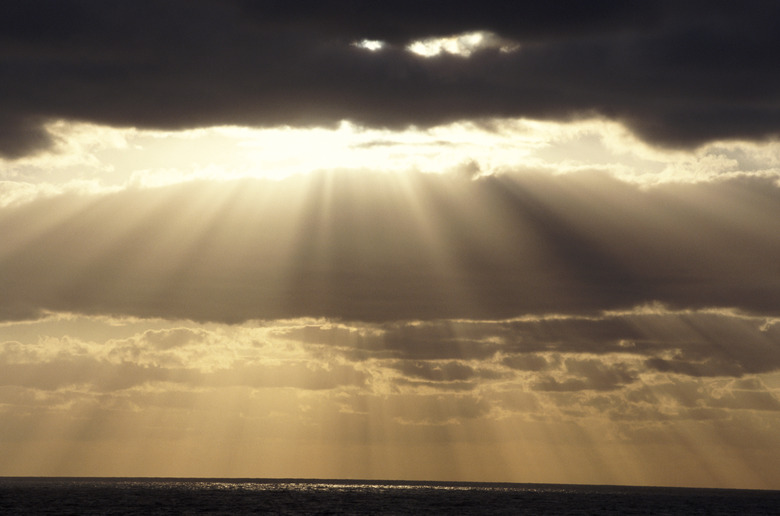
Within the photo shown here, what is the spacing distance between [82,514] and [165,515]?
15.3m

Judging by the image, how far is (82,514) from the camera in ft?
625

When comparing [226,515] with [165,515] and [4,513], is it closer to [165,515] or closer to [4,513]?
[165,515]

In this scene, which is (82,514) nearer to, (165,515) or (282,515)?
(165,515)

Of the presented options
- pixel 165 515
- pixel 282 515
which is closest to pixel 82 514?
pixel 165 515

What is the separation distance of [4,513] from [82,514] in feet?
53.3

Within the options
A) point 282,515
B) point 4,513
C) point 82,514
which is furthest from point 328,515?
point 4,513

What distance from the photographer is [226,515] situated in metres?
198

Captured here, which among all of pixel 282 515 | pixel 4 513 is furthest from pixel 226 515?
pixel 4 513

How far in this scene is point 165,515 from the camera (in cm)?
19312

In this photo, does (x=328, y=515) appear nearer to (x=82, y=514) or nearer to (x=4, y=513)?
(x=82, y=514)

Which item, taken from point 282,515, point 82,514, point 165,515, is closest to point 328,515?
point 282,515

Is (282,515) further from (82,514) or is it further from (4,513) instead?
(4,513)

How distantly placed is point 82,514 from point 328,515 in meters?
46.9

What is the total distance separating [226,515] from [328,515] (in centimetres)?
1997
